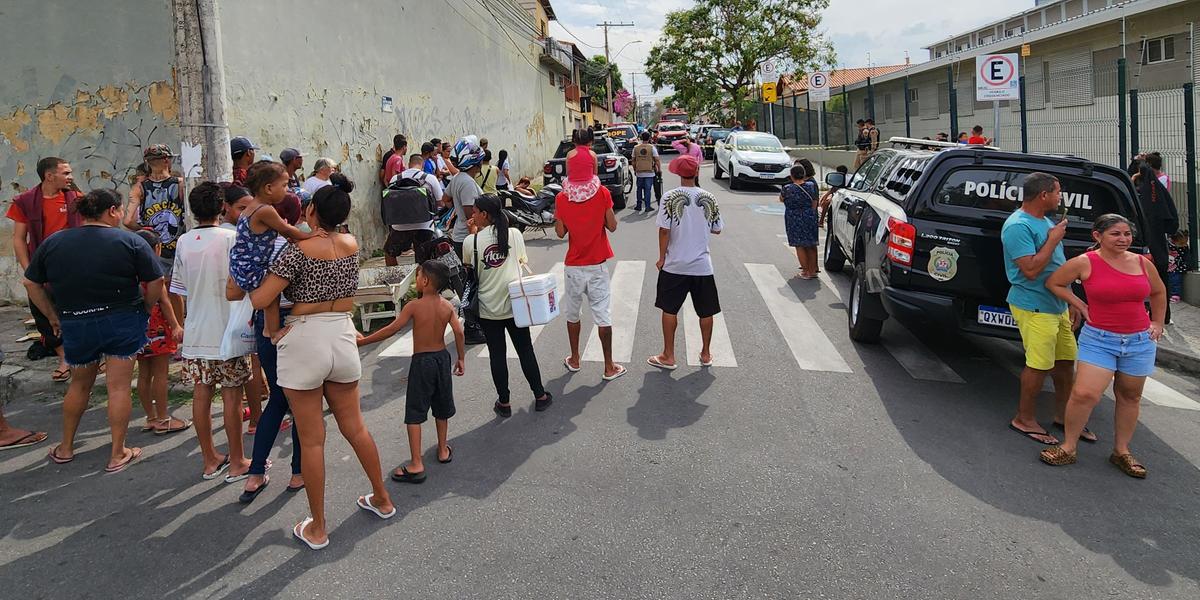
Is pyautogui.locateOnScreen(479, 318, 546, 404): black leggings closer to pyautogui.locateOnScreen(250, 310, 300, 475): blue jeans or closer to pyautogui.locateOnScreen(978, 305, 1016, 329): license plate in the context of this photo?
pyautogui.locateOnScreen(250, 310, 300, 475): blue jeans

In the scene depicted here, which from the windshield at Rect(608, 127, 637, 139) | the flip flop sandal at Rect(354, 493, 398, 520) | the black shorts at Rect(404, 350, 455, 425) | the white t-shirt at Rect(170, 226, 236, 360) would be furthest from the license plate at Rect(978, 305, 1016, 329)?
the windshield at Rect(608, 127, 637, 139)

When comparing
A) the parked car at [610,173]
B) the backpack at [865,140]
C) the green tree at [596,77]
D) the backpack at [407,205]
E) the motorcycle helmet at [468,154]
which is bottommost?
the backpack at [407,205]

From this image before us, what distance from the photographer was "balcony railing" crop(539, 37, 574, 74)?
34.4 m

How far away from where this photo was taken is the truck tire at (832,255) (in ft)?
34.6

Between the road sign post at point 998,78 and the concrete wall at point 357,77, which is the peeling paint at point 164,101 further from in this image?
the road sign post at point 998,78

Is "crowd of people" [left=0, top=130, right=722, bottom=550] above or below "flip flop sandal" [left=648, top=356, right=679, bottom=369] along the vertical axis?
above

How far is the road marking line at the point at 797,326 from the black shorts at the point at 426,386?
3.39 m

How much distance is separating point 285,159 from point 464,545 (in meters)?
4.94

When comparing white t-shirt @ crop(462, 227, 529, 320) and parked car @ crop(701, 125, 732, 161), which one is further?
parked car @ crop(701, 125, 732, 161)

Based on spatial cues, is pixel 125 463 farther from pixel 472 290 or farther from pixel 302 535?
pixel 472 290

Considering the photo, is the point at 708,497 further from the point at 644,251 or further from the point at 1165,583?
the point at 644,251

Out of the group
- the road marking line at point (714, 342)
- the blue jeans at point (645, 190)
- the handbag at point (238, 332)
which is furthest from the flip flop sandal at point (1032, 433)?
the blue jeans at point (645, 190)

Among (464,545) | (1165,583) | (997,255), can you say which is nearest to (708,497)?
(464,545)

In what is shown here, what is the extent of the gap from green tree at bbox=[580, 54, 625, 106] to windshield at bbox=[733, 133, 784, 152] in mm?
32168
